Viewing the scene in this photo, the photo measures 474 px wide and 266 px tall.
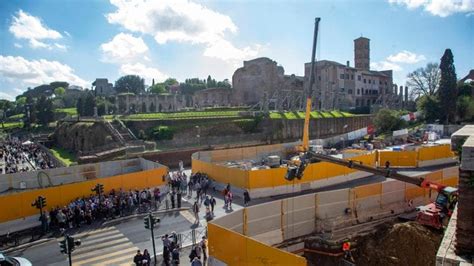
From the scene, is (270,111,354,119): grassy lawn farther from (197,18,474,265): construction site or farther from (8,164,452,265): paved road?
(8,164,452,265): paved road

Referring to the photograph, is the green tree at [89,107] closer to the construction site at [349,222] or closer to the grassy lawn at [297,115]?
the grassy lawn at [297,115]

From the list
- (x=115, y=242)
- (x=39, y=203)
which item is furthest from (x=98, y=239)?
(x=39, y=203)

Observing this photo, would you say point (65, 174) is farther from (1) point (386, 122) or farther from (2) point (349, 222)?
(1) point (386, 122)

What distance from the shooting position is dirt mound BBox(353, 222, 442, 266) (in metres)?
Result: 14.3

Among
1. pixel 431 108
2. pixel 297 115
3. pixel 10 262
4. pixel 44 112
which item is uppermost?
pixel 44 112

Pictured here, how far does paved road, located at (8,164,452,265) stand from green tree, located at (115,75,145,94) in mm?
106209

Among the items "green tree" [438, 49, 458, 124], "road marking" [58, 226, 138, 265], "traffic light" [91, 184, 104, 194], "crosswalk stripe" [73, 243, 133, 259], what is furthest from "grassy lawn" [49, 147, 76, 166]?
"green tree" [438, 49, 458, 124]

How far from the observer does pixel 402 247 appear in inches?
579

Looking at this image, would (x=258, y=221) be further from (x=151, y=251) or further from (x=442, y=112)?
(x=442, y=112)

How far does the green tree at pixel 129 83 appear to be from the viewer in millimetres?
121188

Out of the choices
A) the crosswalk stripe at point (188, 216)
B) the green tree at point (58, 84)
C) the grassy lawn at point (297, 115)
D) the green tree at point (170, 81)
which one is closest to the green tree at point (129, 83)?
the green tree at point (170, 81)

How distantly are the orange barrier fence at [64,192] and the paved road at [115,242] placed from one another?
2.97m

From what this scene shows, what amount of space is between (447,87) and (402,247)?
46221 mm

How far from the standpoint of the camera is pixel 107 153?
36281mm
